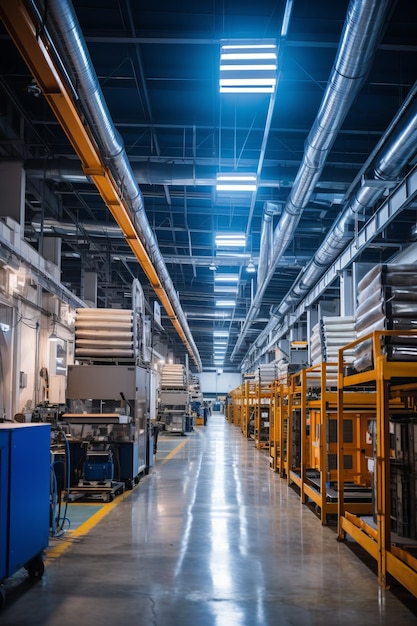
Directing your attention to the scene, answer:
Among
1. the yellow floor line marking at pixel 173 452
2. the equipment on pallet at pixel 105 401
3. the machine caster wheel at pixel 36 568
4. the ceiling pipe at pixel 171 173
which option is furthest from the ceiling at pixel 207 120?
the yellow floor line marking at pixel 173 452

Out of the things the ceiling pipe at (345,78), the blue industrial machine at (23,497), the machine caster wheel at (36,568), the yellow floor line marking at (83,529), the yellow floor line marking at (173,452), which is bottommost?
the yellow floor line marking at (173,452)

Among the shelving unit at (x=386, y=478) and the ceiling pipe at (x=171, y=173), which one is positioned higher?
the ceiling pipe at (x=171, y=173)

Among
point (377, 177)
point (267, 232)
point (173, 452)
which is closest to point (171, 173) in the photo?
point (267, 232)

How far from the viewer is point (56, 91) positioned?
6.93m

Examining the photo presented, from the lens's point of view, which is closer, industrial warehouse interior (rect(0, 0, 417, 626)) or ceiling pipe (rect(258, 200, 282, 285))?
industrial warehouse interior (rect(0, 0, 417, 626))

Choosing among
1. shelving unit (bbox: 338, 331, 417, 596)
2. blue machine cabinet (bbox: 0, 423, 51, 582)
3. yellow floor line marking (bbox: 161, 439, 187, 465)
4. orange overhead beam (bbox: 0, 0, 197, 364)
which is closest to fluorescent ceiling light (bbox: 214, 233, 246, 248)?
orange overhead beam (bbox: 0, 0, 197, 364)

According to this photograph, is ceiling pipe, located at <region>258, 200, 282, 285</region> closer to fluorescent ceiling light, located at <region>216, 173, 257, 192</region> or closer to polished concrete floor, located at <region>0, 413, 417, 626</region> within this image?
fluorescent ceiling light, located at <region>216, 173, 257, 192</region>

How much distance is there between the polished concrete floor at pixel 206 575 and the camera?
4180mm

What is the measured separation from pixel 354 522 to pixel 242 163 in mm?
7560

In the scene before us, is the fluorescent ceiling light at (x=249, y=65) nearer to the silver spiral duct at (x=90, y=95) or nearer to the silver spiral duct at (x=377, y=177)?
the silver spiral duct at (x=90, y=95)

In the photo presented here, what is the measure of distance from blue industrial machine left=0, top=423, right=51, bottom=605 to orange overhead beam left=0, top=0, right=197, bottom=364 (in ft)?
12.7

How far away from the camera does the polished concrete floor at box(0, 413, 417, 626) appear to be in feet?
13.7

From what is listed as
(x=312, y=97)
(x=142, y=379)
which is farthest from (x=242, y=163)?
(x=142, y=379)

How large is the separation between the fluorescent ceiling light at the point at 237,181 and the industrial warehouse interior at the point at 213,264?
0.06 metres
